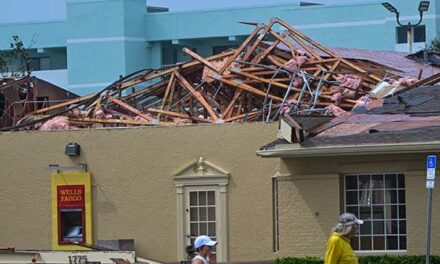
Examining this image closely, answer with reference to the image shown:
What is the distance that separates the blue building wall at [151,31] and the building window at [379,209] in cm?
5051

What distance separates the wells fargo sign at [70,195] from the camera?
2948cm

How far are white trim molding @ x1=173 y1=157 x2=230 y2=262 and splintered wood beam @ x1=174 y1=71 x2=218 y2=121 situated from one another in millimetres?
1831

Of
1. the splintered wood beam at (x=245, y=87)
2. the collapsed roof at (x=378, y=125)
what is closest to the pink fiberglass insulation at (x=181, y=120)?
the splintered wood beam at (x=245, y=87)

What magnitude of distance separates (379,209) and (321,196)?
105cm

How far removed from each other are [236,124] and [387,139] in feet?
15.2

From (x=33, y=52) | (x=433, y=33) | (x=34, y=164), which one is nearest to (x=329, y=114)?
(x=34, y=164)

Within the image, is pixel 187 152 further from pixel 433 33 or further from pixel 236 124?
pixel 433 33

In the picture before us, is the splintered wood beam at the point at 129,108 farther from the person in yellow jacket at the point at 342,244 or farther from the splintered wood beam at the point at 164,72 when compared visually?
the person in yellow jacket at the point at 342,244

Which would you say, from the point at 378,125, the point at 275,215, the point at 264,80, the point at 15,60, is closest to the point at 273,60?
the point at 264,80

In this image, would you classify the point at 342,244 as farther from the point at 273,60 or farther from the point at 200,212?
the point at 273,60

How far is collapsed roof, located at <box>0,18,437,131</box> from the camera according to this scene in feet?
97.8

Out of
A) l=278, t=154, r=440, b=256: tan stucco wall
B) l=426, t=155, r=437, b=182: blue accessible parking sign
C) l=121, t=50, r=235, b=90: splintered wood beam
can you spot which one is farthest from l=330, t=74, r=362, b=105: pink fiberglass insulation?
l=426, t=155, r=437, b=182: blue accessible parking sign

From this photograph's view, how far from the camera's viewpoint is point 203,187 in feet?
93.9

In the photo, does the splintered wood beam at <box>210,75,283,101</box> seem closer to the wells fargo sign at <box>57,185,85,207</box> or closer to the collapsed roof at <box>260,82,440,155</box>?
the collapsed roof at <box>260,82,440,155</box>
